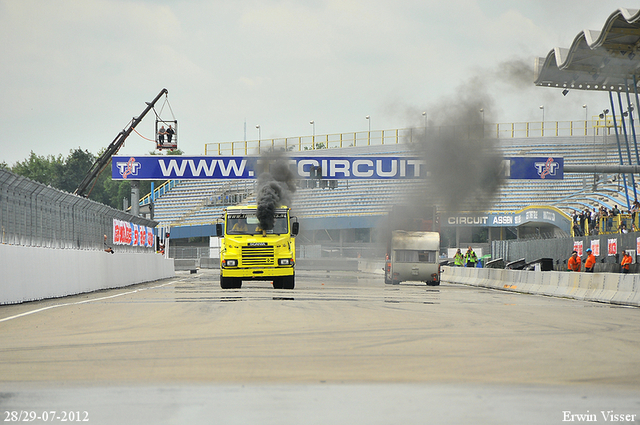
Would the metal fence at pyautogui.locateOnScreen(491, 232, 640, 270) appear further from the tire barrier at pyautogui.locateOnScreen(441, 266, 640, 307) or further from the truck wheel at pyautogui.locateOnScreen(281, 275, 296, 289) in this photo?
the truck wheel at pyautogui.locateOnScreen(281, 275, 296, 289)

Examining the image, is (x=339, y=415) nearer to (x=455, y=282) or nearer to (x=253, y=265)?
(x=253, y=265)

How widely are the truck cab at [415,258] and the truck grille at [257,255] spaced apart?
13.7m

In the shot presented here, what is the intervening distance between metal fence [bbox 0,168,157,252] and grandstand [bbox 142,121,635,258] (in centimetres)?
4117

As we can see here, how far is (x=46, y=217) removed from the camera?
21391mm

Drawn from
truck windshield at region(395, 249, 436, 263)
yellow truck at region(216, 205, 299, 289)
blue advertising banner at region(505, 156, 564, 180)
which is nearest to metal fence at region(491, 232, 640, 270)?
blue advertising banner at region(505, 156, 564, 180)

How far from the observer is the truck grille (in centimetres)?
2398

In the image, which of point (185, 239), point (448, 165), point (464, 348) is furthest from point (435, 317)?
point (185, 239)

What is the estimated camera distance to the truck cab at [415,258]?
36.9 meters

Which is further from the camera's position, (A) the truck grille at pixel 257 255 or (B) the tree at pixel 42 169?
(B) the tree at pixel 42 169

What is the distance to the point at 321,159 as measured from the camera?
4412cm

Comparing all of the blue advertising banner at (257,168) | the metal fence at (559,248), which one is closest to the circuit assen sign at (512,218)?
the metal fence at (559,248)

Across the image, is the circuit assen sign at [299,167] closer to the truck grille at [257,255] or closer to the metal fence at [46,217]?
the metal fence at [46,217]

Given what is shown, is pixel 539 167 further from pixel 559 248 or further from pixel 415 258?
pixel 415 258

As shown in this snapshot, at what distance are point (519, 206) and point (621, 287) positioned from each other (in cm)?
4929
